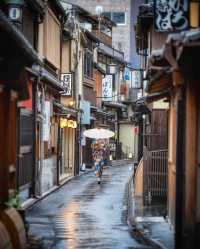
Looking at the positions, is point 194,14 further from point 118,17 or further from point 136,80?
point 118,17

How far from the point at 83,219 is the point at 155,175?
14.4 ft

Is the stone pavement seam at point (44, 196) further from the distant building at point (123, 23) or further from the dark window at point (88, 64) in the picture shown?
the distant building at point (123, 23)

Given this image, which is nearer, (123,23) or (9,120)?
(9,120)

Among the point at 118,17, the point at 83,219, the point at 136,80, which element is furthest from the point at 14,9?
the point at 118,17

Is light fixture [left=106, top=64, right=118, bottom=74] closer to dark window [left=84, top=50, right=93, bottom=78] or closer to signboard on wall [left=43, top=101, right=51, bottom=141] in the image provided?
dark window [left=84, top=50, right=93, bottom=78]

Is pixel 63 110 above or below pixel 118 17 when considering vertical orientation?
below

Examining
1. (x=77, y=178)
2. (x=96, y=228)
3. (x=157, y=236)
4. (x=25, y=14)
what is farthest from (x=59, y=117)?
(x=157, y=236)

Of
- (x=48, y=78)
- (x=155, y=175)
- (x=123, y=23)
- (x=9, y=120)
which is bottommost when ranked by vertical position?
(x=155, y=175)

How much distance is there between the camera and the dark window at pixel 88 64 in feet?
171

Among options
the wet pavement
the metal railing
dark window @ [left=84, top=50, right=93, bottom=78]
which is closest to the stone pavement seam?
the wet pavement

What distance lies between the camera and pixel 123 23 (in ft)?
266

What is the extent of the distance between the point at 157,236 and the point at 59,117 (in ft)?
67.9

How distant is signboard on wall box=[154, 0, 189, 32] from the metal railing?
413 inches

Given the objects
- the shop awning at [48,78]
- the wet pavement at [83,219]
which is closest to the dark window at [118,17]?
the shop awning at [48,78]
